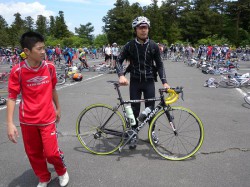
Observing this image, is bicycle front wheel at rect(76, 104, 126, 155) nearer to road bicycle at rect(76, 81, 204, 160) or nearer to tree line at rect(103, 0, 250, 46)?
road bicycle at rect(76, 81, 204, 160)

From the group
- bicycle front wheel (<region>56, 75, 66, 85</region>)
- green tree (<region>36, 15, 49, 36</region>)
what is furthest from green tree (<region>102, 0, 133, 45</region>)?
bicycle front wheel (<region>56, 75, 66, 85</region>)

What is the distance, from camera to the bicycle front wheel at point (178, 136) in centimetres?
398

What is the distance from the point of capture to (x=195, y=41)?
70.1 metres

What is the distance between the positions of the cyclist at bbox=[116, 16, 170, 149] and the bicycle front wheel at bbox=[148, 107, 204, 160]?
0.78ft

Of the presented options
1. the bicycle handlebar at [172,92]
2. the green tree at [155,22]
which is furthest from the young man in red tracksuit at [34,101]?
the green tree at [155,22]

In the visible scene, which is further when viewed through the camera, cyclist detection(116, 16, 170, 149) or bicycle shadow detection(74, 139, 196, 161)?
bicycle shadow detection(74, 139, 196, 161)

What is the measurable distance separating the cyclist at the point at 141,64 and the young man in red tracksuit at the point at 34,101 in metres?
1.25

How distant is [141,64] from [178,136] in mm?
1450

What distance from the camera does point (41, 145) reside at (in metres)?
3.10

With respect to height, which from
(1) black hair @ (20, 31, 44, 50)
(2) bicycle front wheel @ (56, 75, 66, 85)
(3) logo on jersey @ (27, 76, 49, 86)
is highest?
(1) black hair @ (20, 31, 44, 50)

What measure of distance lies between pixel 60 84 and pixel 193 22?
6451cm

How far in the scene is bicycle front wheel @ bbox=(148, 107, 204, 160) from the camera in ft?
13.1

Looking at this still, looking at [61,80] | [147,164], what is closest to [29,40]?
[147,164]

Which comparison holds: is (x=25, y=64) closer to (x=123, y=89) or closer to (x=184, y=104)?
(x=184, y=104)
